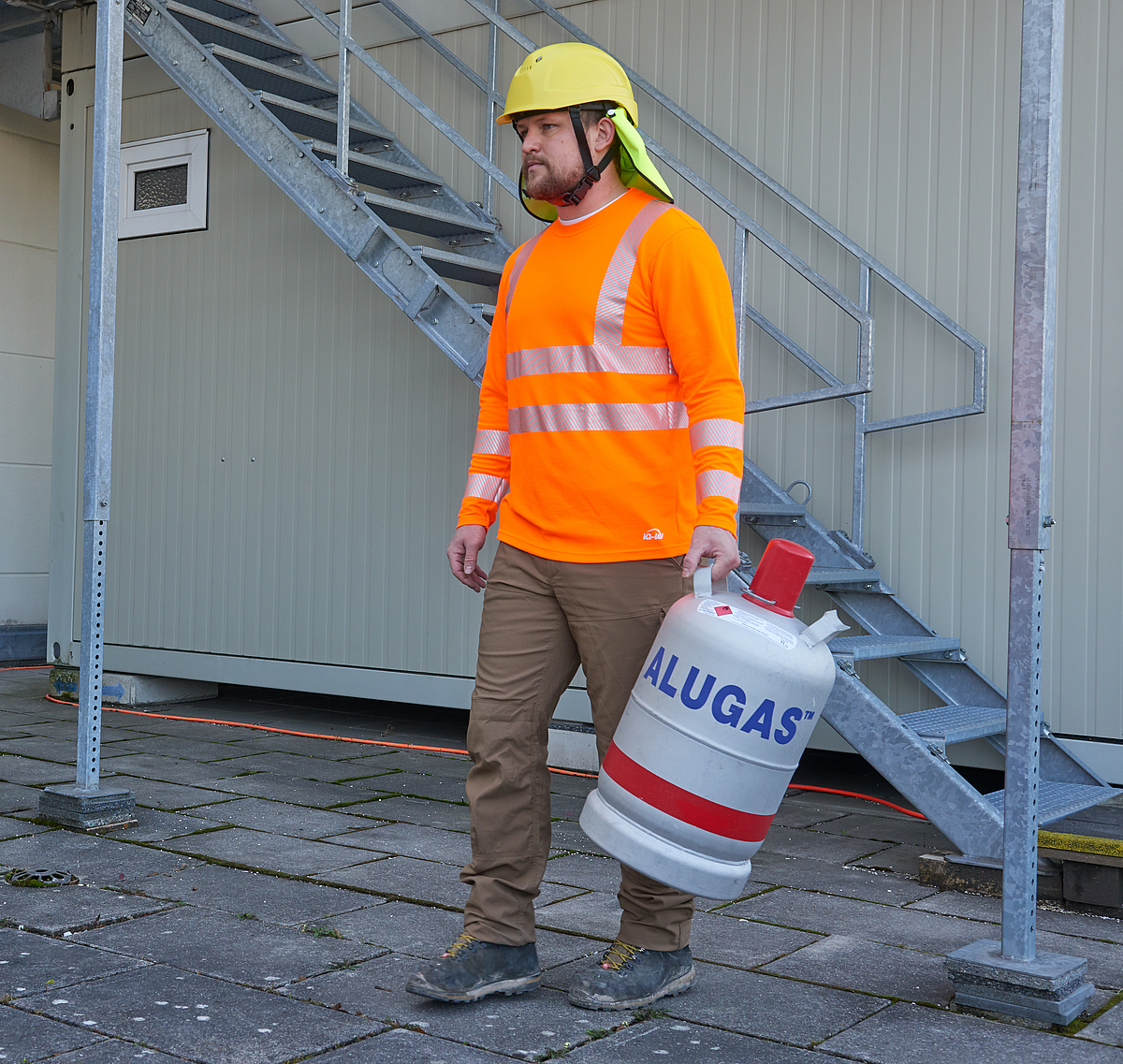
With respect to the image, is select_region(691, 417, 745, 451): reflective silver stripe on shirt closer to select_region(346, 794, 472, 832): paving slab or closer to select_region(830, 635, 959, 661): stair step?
select_region(830, 635, 959, 661): stair step

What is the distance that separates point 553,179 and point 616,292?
0.94 feet

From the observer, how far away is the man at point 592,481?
9.09ft

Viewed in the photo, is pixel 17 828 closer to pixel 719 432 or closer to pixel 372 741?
pixel 372 741

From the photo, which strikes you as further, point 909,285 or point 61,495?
point 61,495

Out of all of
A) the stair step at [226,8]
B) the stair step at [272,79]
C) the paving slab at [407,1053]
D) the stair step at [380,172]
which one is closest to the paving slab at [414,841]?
the paving slab at [407,1053]

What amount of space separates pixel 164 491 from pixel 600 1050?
5.53 m

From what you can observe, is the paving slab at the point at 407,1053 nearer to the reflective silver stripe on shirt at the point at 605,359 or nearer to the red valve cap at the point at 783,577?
the red valve cap at the point at 783,577

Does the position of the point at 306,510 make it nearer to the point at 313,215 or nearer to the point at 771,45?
the point at 313,215

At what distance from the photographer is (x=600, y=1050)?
2.57m

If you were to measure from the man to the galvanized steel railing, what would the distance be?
194cm

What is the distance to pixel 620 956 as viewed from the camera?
2846mm

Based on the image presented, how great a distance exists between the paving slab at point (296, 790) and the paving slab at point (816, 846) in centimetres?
153

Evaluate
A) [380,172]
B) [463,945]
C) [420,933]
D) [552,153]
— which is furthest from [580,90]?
[380,172]

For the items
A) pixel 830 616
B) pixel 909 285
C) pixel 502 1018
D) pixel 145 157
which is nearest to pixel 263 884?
pixel 502 1018
